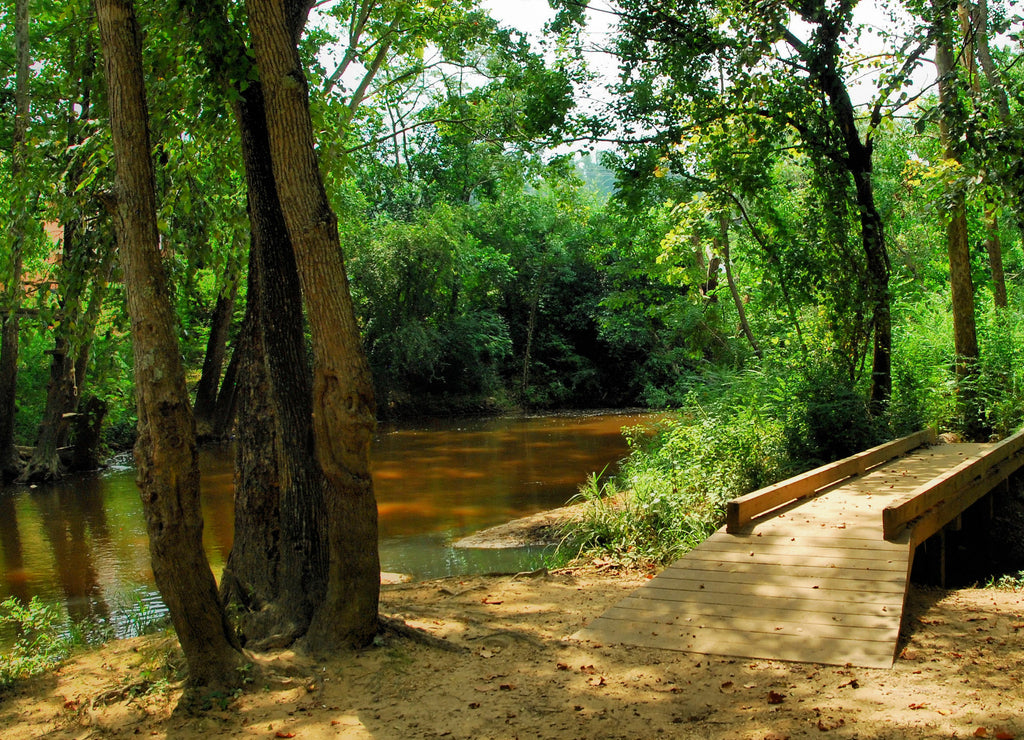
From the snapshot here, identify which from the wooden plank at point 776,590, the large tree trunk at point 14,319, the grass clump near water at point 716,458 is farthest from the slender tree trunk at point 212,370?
the wooden plank at point 776,590

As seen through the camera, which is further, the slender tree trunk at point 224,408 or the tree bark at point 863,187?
the slender tree trunk at point 224,408

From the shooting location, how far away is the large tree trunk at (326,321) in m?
4.88

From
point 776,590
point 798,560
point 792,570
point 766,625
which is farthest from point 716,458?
point 766,625

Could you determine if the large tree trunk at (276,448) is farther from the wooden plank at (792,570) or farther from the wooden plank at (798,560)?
the wooden plank at (798,560)

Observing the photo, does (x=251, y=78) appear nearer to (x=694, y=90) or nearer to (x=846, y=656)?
(x=846, y=656)

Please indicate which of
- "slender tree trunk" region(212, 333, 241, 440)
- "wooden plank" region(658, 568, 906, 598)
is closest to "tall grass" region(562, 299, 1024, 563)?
"wooden plank" region(658, 568, 906, 598)

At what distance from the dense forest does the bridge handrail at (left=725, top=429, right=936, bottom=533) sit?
0.55 m

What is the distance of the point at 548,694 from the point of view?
4.45m

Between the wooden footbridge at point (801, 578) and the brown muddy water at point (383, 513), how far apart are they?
9.72 feet

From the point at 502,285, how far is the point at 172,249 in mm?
26485

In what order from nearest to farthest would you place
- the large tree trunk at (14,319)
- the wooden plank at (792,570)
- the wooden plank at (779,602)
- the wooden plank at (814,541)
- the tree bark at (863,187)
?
the wooden plank at (779,602) < the wooden plank at (792,570) < the wooden plank at (814,541) < the tree bark at (863,187) < the large tree trunk at (14,319)

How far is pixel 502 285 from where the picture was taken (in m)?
32.9

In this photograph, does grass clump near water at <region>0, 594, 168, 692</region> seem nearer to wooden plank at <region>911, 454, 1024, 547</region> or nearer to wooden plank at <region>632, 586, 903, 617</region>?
wooden plank at <region>632, 586, 903, 617</region>

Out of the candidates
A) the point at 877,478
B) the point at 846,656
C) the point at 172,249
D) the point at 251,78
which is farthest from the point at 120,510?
the point at 846,656
